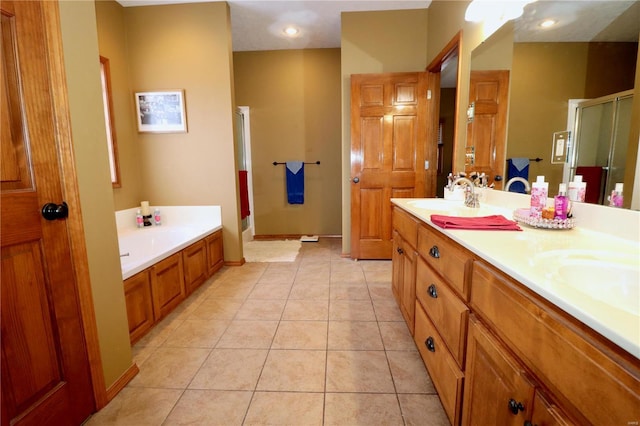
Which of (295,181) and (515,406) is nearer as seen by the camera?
(515,406)

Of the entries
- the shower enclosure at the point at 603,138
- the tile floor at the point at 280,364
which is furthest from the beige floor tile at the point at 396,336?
the shower enclosure at the point at 603,138

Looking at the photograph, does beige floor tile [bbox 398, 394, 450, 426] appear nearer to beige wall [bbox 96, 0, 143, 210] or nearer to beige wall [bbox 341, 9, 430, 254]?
beige wall [bbox 341, 9, 430, 254]

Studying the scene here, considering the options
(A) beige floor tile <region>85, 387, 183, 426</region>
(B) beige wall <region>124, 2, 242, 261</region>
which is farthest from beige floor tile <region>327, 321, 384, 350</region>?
(B) beige wall <region>124, 2, 242, 261</region>

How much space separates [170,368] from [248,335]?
462 mm

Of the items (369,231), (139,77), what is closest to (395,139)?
(369,231)

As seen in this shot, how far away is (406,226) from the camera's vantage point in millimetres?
1730

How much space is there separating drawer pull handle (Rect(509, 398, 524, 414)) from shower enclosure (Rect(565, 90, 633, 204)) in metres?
0.82

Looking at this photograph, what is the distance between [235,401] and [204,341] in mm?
581

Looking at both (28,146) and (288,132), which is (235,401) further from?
(288,132)

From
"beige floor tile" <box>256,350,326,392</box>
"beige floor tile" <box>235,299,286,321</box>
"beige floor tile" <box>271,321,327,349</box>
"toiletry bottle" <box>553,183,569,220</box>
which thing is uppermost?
"toiletry bottle" <box>553,183,569,220</box>

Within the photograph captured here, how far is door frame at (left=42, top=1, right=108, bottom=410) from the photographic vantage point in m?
1.07

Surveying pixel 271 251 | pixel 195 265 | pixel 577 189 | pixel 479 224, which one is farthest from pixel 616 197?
pixel 271 251

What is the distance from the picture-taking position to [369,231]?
317 centimetres

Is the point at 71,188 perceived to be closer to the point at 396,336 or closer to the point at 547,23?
the point at 396,336
